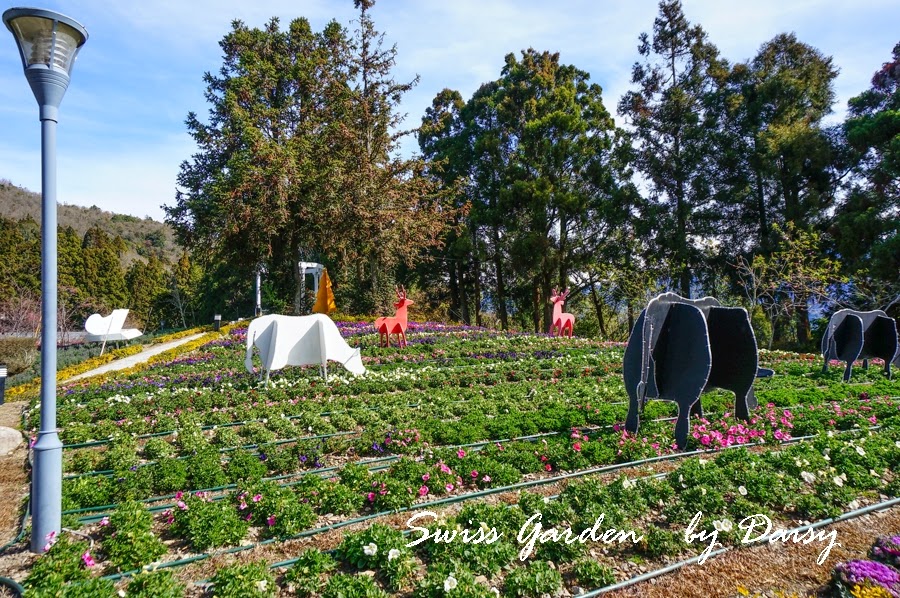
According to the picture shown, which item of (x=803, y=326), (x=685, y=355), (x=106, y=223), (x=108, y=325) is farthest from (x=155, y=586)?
(x=106, y=223)

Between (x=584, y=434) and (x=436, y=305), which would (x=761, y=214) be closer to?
(x=436, y=305)

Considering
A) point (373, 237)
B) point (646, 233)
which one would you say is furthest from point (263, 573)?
point (646, 233)

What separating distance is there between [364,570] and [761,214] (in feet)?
85.1

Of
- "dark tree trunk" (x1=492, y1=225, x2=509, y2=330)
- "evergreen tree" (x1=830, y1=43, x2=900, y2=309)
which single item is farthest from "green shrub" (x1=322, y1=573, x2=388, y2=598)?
"dark tree trunk" (x1=492, y1=225, x2=509, y2=330)

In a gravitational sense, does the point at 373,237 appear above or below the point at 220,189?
below

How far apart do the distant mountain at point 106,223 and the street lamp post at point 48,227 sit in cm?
6337

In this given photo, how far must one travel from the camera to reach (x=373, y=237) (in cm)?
2412

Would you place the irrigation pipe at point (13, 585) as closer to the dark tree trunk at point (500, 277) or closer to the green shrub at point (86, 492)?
the green shrub at point (86, 492)

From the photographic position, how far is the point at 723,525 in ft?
14.0

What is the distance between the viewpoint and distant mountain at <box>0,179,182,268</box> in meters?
64.7

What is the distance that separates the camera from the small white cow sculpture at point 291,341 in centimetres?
1004

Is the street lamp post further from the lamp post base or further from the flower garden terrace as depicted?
the flower garden terrace

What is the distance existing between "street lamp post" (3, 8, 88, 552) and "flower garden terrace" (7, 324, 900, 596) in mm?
422

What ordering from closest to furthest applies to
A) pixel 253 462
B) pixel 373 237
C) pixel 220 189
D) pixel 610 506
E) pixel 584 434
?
pixel 610 506 → pixel 253 462 → pixel 584 434 → pixel 220 189 → pixel 373 237
